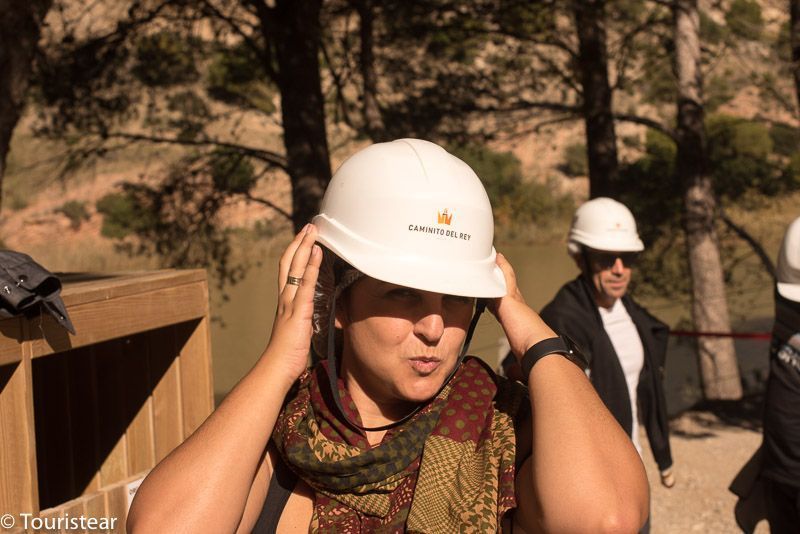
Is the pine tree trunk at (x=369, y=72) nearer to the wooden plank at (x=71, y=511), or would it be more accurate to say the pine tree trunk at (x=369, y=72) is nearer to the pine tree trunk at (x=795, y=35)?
the pine tree trunk at (x=795, y=35)

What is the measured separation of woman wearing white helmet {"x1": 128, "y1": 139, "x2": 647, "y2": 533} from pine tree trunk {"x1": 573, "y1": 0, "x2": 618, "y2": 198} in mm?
7815

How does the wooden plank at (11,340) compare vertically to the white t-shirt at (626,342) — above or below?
above

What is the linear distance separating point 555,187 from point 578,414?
1131 inches

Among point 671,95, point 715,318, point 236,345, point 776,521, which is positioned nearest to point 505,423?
point 776,521

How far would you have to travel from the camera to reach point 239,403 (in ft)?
6.07

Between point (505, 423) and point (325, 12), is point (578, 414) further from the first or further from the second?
point (325, 12)

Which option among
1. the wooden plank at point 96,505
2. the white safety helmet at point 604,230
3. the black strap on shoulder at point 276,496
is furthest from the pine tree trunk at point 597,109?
the black strap on shoulder at point 276,496

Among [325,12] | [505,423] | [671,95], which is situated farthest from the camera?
[671,95]

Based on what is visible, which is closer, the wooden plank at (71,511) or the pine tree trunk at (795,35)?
the wooden plank at (71,511)

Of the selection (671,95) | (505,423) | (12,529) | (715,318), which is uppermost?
(671,95)

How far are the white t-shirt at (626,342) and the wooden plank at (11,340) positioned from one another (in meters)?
2.76

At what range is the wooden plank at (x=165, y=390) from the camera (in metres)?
3.28

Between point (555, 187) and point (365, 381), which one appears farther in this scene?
point (555, 187)

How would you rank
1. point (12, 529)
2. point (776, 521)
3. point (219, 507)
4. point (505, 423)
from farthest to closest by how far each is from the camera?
point (776, 521), point (12, 529), point (505, 423), point (219, 507)
